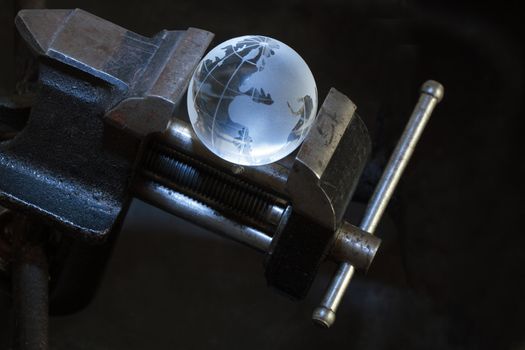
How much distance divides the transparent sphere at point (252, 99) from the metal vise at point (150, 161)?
0.06 m

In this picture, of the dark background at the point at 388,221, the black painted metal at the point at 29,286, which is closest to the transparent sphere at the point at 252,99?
the black painted metal at the point at 29,286

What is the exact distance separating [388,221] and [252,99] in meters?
0.68

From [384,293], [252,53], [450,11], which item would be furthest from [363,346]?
[252,53]

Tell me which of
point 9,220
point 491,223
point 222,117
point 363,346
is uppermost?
point 222,117

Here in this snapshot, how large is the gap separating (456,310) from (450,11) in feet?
1.62

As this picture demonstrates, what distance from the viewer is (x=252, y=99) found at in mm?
764

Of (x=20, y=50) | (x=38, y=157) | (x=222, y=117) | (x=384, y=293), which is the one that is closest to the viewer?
(x=222, y=117)

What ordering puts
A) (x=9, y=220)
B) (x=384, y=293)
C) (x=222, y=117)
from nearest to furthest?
(x=222, y=117)
(x=9, y=220)
(x=384, y=293)

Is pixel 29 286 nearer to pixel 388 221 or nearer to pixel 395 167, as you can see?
pixel 395 167

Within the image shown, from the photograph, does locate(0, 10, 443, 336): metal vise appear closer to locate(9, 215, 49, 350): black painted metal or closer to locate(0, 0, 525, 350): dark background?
locate(9, 215, 49, 350): black painted metal

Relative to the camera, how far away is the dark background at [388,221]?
4.26ft

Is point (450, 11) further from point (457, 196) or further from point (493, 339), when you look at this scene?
point (493, 339)

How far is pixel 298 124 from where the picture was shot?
0.79 metres

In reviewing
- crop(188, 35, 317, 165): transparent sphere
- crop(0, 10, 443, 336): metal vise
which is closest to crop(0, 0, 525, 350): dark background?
crop(0, 10, 443, 336): metal vise
